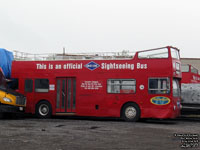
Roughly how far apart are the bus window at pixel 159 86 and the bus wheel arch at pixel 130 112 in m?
1.05

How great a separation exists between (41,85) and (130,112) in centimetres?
502

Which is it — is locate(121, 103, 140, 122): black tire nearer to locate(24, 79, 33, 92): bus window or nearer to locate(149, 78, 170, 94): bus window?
locate(149, 78, 170, 94): bus window

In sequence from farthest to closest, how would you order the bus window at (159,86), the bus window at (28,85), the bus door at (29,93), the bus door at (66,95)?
the bus window at (28,85) < the bus door at (29,93) < the bus door at (66,95) < the bus window at (159,86)

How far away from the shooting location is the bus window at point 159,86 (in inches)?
658

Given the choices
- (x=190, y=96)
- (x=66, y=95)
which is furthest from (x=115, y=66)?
(x=190, y=96)

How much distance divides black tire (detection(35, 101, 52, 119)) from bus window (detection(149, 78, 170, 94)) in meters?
5.38

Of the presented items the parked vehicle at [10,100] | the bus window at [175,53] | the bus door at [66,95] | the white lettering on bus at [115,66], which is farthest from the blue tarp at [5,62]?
the bus window at [175,53]

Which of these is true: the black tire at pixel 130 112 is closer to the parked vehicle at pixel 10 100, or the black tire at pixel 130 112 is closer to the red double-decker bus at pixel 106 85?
the red double-decker bus at pixel 106 85

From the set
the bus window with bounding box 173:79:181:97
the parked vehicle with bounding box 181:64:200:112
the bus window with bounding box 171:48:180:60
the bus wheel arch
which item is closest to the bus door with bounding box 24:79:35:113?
the bus wheel arch

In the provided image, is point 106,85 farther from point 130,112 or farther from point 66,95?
point 66,95

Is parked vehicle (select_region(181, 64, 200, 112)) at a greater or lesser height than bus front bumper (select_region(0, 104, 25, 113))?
greater

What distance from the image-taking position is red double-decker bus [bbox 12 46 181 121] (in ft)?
55.3

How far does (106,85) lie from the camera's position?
706 inches

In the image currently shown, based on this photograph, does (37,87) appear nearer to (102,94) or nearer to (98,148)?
(102,94)
